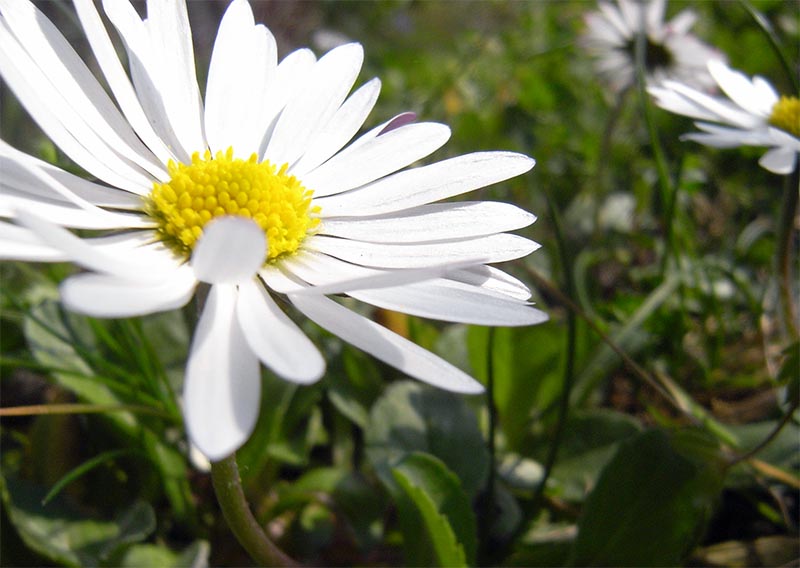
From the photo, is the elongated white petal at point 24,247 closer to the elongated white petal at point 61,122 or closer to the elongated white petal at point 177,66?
the elongated white petal at point 61,122

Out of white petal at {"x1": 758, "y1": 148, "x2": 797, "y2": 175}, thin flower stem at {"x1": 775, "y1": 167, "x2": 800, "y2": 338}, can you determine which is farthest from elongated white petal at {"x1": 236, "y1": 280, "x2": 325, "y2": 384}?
thin flower stem at {"x1": 775, "y1": 167, "x2": 800, "y2": 338}

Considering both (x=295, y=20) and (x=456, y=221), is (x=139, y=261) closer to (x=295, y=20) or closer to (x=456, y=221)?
(x=456, y=221)

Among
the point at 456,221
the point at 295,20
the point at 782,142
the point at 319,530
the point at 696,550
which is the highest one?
the point at 295,20

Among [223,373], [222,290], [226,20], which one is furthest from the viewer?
[226,20]

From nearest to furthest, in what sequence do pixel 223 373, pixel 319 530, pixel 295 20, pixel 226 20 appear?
1. pixel 223 373
2. pixel 226 20
3. pixel 319 530
4. pixel 295 20

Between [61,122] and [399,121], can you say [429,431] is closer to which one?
[399,121]

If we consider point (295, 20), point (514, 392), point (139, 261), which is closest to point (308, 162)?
point (139, 261)

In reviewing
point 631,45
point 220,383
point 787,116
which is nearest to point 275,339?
point 220,383
